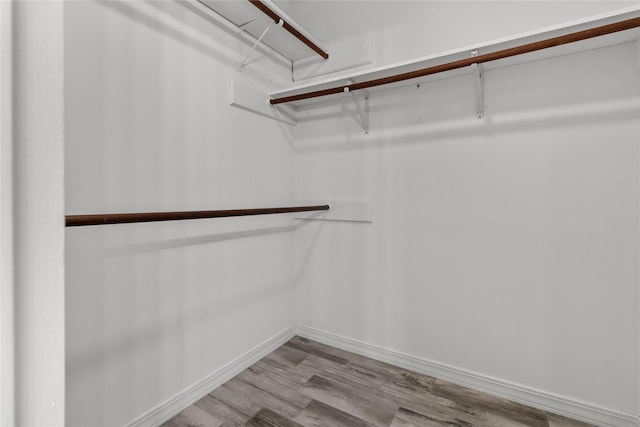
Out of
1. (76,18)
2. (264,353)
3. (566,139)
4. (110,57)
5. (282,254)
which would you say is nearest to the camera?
(76,18)

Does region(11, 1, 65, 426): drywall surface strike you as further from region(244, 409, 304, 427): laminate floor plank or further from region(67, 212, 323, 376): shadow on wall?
region(244, 409, 304, 427): laminate floor plank

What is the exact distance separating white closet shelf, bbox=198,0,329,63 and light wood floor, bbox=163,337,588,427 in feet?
6.33

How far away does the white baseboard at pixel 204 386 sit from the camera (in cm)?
136

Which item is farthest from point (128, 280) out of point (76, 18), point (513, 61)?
point (513, 61)

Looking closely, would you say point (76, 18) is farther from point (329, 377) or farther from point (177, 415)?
point (329, 377)

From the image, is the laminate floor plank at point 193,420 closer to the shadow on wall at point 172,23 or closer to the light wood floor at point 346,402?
the light wood floor at point 346,402

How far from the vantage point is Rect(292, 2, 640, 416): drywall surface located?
1356mm

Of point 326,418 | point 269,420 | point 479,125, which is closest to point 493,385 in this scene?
point 326,418

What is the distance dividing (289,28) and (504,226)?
1606 millimetres

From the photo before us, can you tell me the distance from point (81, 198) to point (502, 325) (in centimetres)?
202

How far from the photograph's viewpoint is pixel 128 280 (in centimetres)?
127

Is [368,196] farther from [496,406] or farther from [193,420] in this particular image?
[193,420]

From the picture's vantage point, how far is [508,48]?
1.35 m

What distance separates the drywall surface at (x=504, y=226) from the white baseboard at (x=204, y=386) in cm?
46
